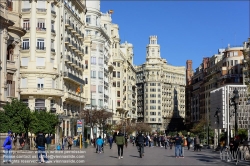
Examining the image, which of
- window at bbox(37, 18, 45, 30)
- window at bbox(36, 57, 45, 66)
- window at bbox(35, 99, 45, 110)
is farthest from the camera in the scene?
window at bbox(37, 18, 45, 30)

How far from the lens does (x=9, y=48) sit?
39125 mm

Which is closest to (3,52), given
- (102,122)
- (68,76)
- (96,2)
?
(68,76)

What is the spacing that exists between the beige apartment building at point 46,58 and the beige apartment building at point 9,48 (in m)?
20.8

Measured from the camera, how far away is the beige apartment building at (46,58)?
62.3m

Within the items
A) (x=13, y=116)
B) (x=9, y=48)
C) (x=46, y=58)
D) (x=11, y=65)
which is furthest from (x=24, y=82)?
(x=13, y=116)

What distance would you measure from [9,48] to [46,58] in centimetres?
2462

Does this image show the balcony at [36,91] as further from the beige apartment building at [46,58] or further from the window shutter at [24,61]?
the window shutter at [24,61]

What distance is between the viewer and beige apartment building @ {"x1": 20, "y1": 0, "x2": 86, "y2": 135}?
205 feet

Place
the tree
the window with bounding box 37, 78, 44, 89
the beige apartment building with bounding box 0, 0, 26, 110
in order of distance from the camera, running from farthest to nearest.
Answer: the window with bounding box 37, 78, 44, 89 < the tree < the beige apartment building with bounding box 0, 0, 26, 110

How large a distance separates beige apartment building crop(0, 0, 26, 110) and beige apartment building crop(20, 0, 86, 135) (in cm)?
2077

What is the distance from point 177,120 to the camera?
198m

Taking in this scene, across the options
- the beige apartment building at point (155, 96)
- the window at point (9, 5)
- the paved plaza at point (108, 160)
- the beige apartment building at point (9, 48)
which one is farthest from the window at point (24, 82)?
the beige apartment building at point (155, 96)

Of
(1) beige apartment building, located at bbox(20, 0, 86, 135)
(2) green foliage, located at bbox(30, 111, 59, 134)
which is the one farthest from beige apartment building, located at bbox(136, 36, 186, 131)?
(2) green foliage, located at bbox(30, 111, 59, 134)

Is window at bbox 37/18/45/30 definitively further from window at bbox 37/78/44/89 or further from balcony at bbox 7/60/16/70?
balcony at bbox 7/60/16/70
